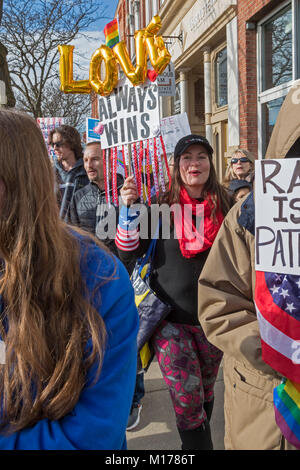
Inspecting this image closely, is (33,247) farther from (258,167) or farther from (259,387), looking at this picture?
(259,387)

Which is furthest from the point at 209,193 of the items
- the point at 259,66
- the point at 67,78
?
the point at 259,66

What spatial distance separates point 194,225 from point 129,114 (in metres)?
0.96

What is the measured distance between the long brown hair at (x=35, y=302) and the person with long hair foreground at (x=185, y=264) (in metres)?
1.25

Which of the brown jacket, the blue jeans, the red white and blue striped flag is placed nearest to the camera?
the red white and blue striped flag

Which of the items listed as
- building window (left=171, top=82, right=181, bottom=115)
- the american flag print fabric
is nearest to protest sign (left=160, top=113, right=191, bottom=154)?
the american flag print fabric

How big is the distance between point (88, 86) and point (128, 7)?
2180 centimetres

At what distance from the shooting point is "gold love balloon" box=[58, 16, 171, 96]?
2592 mm

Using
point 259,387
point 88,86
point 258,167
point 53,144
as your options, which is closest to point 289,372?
point 259,387

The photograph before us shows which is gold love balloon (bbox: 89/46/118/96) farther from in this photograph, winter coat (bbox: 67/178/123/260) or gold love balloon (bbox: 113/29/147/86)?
winter coat (bbox: 67/178/123/260)

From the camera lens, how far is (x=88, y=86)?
119 inches

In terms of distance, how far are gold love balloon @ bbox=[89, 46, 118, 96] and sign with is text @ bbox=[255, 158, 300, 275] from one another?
1.73 m

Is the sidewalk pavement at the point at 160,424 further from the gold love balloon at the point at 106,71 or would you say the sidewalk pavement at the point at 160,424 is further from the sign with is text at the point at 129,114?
the gold love balloon at the point at 106,71

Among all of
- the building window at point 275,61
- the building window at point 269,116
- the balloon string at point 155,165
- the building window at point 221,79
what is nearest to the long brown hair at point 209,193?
the balloon string at point 155,165

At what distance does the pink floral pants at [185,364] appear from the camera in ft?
6.84
